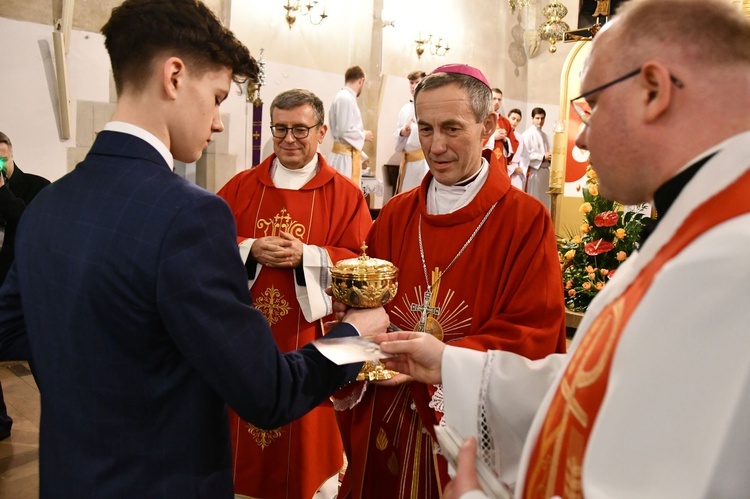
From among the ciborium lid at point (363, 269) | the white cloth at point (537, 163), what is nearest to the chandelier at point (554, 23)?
the white cloth at point (537, 163)

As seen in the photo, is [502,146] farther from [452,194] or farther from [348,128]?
[452,194]

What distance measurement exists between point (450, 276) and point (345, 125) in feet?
22.5

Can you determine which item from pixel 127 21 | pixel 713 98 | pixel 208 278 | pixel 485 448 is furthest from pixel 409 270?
pixel 713 98

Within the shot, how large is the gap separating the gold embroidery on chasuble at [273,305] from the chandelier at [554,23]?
11.9 meters

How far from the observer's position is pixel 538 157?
11.9 metres

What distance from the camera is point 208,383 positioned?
1.48 metres

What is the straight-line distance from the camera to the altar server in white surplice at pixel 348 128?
8.88 meters

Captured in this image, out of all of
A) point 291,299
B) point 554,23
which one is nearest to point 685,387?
point 291,299

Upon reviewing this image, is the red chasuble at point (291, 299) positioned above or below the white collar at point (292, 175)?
below

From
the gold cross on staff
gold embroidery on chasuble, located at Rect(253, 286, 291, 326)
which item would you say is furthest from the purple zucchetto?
gold embroidery on chasuble, located at Rect(253, 286, 291, 326)

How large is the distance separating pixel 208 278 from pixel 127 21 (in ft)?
2.11

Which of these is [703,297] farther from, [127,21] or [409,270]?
[409,270]

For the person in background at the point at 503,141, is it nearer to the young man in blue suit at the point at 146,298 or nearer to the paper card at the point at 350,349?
the paper card at the point at 350,349

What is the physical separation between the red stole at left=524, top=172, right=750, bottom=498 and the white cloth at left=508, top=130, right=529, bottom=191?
10.1 meters
